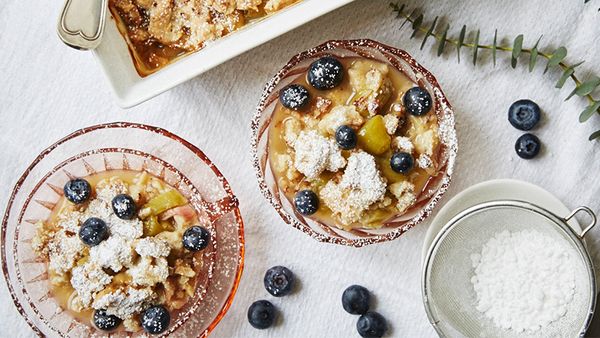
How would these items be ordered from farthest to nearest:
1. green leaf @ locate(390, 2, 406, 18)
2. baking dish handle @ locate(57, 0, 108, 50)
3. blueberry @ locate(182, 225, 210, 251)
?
green leaf @ locate(390, 2, 406, 18), blueberry @ locate(182, 225, 210, 251), baking dish handle @ locate(57, 0, 108, 50)

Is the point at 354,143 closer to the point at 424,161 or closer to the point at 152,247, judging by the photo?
the point at 424,161

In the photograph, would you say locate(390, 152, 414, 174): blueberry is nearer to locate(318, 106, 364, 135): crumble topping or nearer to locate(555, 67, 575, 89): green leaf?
locate(318, 106, 364, 135): crumble topping

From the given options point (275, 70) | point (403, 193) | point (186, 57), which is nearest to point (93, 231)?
point (186, 57)

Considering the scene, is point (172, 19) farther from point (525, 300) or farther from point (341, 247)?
point (525, 300)

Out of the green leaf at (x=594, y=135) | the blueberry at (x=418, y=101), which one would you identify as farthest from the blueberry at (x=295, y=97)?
the green leaf at (x=594, y=135)

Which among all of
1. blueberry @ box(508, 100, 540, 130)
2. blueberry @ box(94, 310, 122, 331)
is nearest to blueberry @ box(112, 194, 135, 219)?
blueberry @ box(94, 310, 122, 331)

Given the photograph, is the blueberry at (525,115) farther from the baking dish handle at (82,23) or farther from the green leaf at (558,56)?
the baking dish handle at (82,23)

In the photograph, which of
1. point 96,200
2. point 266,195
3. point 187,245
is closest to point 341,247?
point 266,195

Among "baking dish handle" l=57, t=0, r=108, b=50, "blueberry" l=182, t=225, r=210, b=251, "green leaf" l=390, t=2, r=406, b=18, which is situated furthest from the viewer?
"green leaf" l=390, t=2, r=406, b=18
